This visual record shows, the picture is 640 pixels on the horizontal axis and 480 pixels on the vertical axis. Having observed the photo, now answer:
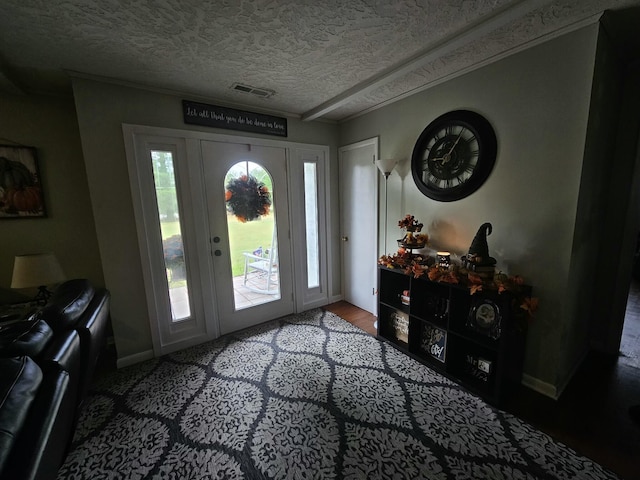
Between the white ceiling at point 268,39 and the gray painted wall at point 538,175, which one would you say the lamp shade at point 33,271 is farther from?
the gray painted wall at point 538,175

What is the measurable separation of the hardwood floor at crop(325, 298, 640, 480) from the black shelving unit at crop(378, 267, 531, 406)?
7.5 inches

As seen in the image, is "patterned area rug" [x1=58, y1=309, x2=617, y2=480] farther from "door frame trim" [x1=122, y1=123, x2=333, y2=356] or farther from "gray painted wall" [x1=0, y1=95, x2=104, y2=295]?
"gray painted wall" [x1=0, y1=95, x2=104, y2=295]

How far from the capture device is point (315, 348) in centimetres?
252

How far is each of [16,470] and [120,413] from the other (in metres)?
1.23

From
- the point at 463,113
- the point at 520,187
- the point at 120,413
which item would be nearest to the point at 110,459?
the point at 120,413

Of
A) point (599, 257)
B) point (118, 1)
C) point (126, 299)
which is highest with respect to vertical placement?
point (118, 1)

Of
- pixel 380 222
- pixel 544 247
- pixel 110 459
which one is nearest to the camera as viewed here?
pixel 110 459

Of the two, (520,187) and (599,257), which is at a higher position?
(520,187)

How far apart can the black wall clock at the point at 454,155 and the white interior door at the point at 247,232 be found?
4.90 ft

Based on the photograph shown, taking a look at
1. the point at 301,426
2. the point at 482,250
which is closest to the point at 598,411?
the point at 482,250

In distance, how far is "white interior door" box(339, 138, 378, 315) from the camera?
305cm

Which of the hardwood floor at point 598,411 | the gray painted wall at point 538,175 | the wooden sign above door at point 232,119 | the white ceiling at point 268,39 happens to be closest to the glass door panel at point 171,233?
the wooden sign above door at point 232,119

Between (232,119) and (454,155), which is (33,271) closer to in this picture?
(232,119)

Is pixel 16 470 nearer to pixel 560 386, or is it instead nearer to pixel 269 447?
pixel 269 447
